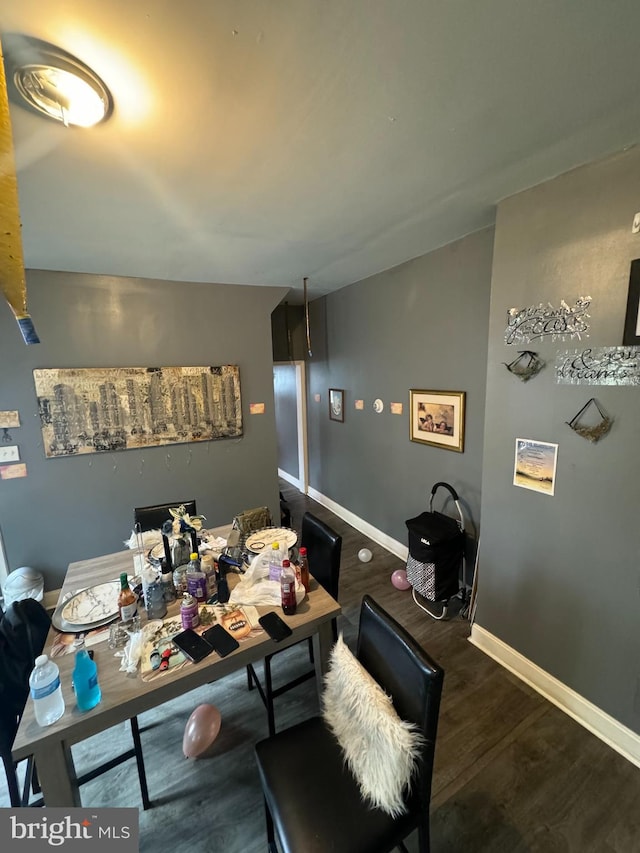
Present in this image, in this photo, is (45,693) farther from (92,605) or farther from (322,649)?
(322,649)

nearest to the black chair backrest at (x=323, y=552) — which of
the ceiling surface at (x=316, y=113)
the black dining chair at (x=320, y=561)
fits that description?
the black dining chair at (x=320, y=561)

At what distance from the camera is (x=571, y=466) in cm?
164

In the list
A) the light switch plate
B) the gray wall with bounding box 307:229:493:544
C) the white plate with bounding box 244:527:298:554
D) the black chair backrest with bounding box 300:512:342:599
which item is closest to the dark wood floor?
the black chair backrest with bounding box 300:512:342:599

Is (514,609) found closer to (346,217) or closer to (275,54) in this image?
(346,217)

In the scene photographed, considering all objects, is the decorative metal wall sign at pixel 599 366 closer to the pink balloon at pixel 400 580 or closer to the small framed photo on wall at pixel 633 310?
the small framed photo on wall at pixel 633 310

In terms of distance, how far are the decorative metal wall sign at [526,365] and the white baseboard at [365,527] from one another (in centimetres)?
199

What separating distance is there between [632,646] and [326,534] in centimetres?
149

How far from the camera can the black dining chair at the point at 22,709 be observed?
1211 millimetres

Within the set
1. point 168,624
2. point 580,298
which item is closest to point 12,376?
point 168,624

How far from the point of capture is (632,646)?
151 cm

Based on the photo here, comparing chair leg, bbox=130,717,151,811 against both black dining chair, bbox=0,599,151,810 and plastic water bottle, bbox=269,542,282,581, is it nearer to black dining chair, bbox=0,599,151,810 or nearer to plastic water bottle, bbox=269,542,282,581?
black dining chair, bbox=0,599,151,810

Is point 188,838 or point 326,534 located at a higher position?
point 326,534

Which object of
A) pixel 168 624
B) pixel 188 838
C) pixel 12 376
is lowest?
pixel 188 838
